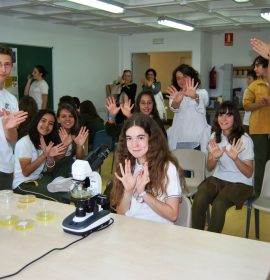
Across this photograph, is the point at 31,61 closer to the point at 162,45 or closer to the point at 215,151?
the point at 162,45

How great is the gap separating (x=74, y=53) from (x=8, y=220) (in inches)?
252

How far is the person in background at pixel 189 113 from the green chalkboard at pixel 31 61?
3.82 metres

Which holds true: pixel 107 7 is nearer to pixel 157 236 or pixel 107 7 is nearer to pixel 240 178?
pixel 240 178

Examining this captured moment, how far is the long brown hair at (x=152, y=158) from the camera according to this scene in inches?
80.7

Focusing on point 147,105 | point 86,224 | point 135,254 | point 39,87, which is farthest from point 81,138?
point 39,87

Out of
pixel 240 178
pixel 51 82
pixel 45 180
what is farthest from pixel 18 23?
pixel 240 178

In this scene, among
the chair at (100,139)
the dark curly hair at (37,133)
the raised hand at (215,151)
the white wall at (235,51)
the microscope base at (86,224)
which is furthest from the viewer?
the white wall at (235,51)

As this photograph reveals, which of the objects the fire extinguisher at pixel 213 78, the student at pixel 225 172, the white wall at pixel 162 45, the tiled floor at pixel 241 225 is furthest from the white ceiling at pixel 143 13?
the tiled floor at pixel 241 225

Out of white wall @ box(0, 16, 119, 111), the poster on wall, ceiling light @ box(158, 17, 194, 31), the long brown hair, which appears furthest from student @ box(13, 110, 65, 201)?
white wall @ box(0, 16, 119, 111)

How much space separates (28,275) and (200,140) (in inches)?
104

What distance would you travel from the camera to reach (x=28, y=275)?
1.31m

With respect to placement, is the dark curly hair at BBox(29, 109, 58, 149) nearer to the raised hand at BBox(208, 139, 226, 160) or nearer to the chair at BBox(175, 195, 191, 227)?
the raised hand at BBox(208, 139, 226, 160)

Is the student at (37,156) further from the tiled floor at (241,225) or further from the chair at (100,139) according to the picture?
the tiled floor at (241,225)

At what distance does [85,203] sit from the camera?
5.42ft
